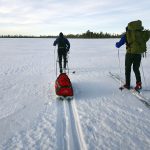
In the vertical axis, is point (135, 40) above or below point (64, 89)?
above

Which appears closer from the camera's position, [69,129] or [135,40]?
[69,129]

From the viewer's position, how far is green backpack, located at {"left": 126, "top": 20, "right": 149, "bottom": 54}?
6652mm

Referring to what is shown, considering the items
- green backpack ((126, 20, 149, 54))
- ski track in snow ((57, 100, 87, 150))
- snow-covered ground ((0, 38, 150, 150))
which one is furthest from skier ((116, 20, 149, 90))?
ski track in snow ((57, 100, 87, 150))

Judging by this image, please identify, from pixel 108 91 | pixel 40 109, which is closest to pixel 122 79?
pixel 108 91

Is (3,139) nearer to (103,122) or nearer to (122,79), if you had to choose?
(103,122)

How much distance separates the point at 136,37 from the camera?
6758 millimetres

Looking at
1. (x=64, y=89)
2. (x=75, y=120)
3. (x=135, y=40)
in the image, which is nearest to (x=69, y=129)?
(x=75, y=120)

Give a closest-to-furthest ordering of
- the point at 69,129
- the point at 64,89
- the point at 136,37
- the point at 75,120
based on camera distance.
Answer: the point at 69,129
the point at 75,120
the point at 64,89
the point at 136,37

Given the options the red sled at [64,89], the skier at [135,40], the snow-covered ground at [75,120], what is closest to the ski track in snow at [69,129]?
the snow-covered ground at [75,120]

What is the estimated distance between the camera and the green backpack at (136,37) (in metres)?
6.65

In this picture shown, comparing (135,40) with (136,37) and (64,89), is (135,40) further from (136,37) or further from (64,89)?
(64,89)

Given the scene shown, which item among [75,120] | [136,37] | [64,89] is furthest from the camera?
[136,37]

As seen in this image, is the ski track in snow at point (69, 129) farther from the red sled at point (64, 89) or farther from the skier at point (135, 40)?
the skier at point (135, 40)

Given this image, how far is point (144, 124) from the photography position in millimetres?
4707
